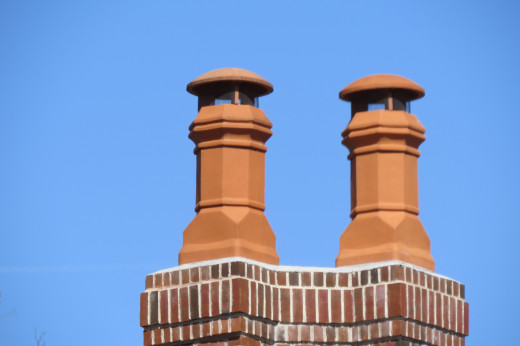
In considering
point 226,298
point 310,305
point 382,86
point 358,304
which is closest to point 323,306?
point 310,305

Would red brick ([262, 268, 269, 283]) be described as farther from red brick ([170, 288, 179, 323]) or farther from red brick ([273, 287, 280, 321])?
red brick ([170, 288, 179, 323])

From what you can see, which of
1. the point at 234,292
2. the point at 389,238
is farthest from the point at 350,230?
the point at 234,292

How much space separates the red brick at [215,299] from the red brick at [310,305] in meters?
0.93

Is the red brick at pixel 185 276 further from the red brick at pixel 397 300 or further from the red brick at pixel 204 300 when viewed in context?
the red brick at pixel 397 300

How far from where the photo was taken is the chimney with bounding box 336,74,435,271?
17.7m

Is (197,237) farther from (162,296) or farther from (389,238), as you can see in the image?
(389,238)

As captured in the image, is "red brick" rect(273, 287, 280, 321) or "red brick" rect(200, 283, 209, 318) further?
"red brick" rect(273, 287, 280, 321)

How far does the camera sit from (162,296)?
691 inches

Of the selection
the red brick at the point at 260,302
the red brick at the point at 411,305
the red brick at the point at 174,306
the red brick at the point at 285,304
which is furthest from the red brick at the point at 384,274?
the red brick at the point at 174,306

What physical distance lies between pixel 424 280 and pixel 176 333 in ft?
8.08

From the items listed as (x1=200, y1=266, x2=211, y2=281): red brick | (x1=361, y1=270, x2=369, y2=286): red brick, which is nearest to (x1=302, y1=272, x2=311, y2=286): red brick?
(x1=361, y1=270, x2=369, y2=286): red brick

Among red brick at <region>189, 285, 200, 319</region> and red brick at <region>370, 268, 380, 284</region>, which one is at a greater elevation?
red brick at <region>370, 268, 380, 284</region>

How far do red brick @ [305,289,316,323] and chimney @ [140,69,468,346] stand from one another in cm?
1

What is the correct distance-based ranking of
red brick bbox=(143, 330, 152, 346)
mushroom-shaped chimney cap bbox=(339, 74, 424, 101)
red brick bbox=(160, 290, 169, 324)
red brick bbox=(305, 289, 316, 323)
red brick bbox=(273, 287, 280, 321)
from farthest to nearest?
mushroom-shaped chimney cap bbox=(339, 74, 424, 101) < red brick bbox=(143, 330, 152, 346) < red brick bbox=(160, 290, 169, 324) < red brick bbox=(305, 289, 316, 323) < red brick bbox=(273, 287, 280, 321)
